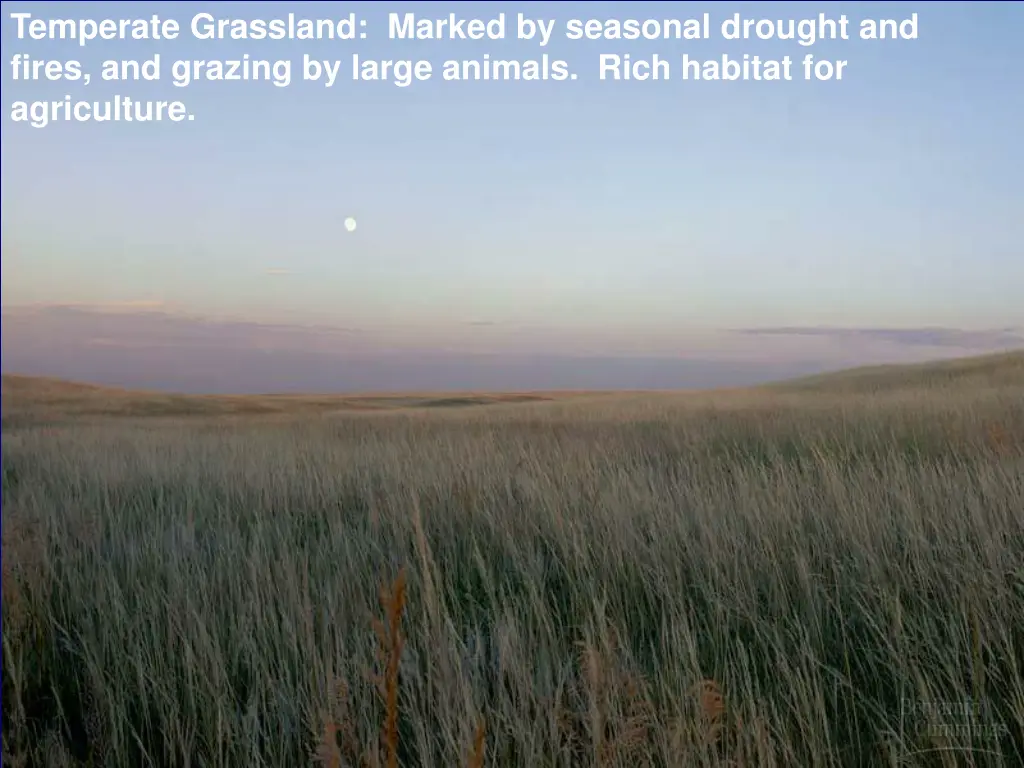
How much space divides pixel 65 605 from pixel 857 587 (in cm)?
351

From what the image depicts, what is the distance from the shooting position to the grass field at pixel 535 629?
2.25 meters

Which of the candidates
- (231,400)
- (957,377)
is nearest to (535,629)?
(957,377)

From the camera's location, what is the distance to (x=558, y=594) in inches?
140

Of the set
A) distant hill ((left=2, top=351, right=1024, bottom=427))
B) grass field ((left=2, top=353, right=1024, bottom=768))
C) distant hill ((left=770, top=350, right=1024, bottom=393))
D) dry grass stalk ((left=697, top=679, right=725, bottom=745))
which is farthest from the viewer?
distant hill ((left=2, top=351, right=1024, bottom=427))

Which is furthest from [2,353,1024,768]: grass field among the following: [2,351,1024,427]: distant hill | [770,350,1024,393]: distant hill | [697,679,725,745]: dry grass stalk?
[2,351,1024,427]: distant hill

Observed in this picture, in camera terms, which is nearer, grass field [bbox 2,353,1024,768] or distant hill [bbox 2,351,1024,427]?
grass field [bbox 2,353,1024,768]

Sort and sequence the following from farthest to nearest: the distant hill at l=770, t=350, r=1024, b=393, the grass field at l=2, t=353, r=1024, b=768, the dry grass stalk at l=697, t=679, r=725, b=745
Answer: the distant hill at l=770, t=350, r=1024, b=393 → the grass field at l=2, t=353, r=1024, b=768 → the dry grass stalk at l=697, t=679, r=725, b=745

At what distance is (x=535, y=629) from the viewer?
3.11 metres

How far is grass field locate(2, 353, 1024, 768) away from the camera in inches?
88.7

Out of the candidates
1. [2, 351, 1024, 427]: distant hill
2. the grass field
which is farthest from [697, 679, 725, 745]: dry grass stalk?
[2, 351, 1024, 427]: distant hill

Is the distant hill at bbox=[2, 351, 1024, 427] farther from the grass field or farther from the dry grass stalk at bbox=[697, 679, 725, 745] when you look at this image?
the dry grass stalk at bbox=[697, 679, 725, 745]

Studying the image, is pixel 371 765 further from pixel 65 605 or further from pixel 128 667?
pixel 65 605

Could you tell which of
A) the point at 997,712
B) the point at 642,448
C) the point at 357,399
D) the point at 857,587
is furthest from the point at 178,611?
the point at 357,399

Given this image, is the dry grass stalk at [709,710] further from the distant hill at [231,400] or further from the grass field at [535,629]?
the distant hill at [231,400]
